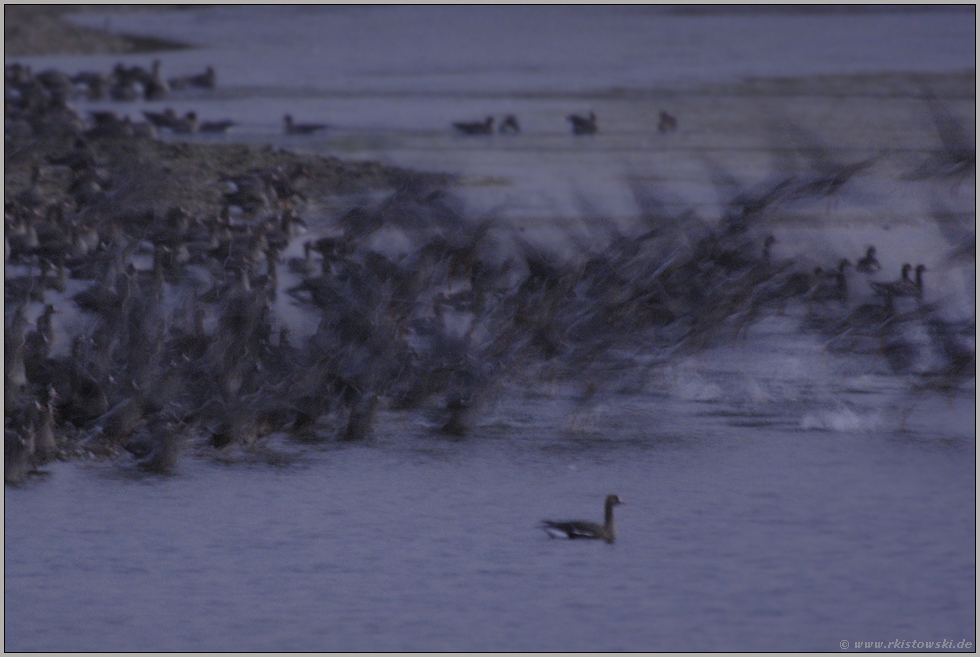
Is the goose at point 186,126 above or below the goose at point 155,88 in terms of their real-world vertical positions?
below

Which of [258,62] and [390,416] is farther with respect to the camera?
[258,62]

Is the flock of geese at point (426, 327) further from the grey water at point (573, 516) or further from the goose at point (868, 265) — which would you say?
the goose at point (868, 265)

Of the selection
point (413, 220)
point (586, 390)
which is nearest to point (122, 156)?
point (413, 220)

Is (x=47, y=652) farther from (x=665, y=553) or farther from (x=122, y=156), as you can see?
(x=122, y=156)

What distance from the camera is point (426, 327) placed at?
8391 mm

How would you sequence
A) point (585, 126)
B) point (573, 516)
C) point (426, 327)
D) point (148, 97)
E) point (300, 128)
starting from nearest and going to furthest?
point (573, 516), point (426, 327), point (300, 128), point (585, 126), point (148, 97)

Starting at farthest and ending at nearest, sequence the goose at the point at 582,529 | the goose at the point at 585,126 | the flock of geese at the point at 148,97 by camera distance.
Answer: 1. the goose at the point at 585,126
2. the flock of geese at the point at 148,97
3. the goose at the point at 582,529

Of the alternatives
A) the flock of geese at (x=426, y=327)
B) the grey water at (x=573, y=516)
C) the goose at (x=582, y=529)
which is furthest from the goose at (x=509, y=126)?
the goose at (x=582, y=529)

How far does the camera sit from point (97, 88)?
22234 mm

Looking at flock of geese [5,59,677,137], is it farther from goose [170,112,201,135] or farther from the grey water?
the grey water

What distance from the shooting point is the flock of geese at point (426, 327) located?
25.5ft

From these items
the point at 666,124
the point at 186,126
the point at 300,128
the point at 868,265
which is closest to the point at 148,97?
the point at 186,126

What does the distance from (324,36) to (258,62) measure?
6428mm

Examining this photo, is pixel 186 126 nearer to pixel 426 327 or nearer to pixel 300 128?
pixel 300 128
